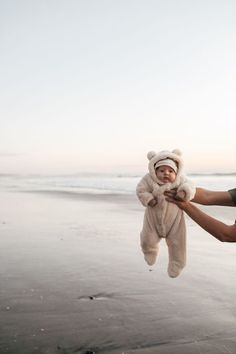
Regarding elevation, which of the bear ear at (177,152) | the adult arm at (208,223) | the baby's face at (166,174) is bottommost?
the adult arm at (208,223)

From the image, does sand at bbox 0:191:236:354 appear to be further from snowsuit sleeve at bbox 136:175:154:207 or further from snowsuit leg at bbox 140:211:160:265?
snowsuit sleeve at bbox 136:175:154:207

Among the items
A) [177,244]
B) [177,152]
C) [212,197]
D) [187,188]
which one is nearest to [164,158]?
[177,152]

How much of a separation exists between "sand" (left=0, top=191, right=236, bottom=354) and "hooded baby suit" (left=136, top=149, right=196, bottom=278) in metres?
1.31

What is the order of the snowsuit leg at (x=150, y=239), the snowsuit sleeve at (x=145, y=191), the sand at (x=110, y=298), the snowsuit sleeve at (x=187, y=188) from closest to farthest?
the snowsuit sleeve at (x=187, y=188)
the snowsuit sleeve at (x=145, y=191)
the snowsuit leg at (x=150, y=239)
the sand at (x=110, y=298)

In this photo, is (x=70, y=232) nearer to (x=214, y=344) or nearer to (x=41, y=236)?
(x=41, y=236)

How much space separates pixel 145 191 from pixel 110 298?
2814 mm

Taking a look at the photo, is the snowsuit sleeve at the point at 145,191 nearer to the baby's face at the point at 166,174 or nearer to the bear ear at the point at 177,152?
the baby's face at the point at 166,174

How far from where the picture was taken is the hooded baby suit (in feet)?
10.8

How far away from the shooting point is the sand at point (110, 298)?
14.7 ft

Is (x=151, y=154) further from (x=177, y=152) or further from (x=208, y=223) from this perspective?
(x=208, y=223)

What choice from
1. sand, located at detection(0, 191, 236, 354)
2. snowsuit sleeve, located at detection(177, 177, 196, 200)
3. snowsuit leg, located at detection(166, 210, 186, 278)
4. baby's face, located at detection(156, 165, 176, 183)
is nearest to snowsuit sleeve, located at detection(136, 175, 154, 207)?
baby's face, located at detection(156, 165, 176, 183)

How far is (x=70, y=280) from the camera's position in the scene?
646 centimetres

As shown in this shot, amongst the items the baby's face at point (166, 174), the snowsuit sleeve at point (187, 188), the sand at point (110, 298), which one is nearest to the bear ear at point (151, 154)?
the baby's face at point (166, 174)

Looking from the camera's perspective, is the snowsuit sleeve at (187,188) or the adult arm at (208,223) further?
Answer: the adult arm at (208,223)
